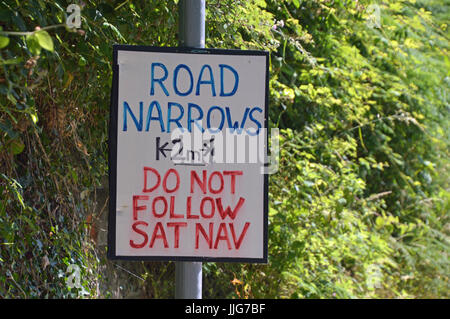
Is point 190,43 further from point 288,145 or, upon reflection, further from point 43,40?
point 288,145

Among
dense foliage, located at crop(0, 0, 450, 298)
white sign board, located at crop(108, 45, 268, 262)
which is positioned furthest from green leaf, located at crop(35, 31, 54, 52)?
white sign board, located at crop(108, 45, 268, 262)

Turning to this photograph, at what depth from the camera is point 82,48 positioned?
119 inches

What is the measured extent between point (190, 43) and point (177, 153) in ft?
1.32

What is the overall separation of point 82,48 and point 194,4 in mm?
694

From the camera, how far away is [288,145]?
510cm

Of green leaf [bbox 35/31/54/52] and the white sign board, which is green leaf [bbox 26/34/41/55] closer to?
green leaf [bbox 35/31/54/52]

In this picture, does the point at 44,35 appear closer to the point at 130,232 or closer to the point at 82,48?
the point at 130,232

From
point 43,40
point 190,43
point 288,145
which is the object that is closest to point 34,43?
point 43,40

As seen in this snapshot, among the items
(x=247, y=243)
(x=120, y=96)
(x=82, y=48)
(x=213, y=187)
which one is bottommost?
(x=247, y=243)

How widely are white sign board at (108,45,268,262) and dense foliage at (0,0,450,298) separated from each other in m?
0.39

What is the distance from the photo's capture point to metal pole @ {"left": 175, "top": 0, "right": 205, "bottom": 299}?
101 inches

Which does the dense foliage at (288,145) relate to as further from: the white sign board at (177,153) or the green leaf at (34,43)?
the white sign board at (177,153)

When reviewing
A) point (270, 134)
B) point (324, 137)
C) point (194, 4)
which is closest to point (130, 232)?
point (194, 4)

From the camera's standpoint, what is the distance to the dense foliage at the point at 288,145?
301cm
